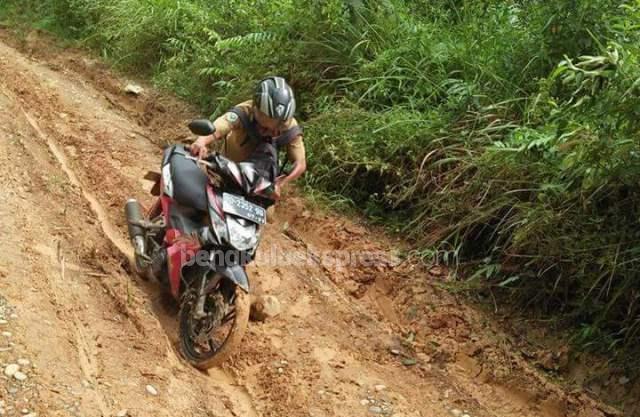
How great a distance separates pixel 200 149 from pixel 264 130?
1.45ft

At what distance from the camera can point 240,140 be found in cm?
485

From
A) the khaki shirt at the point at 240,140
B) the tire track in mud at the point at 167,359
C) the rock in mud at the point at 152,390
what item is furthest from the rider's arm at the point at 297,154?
the rock in mud at the point at 152,390

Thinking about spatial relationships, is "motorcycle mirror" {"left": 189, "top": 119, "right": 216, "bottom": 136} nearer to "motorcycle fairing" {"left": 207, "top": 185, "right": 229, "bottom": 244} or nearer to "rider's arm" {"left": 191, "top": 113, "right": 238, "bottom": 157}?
"rider's arm" {"left": 191, "top": 113, "right": 238, "bottom": 157}

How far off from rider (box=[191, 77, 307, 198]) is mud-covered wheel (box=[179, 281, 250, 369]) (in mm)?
709

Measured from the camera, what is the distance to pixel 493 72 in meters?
5.97

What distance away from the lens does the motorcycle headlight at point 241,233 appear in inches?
164

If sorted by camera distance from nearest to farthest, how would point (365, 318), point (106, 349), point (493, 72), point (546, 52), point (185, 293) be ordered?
point (106, 349) → point (185, 293) → point (365, 318) → point (546, 52) → point (493, 72)

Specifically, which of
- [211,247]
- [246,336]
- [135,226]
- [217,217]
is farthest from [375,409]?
[135,226]

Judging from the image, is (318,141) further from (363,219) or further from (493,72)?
(493,72)

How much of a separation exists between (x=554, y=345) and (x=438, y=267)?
1.07m

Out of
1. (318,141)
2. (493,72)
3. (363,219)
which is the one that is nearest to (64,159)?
(318,141)

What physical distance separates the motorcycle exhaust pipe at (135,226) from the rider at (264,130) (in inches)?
32.6

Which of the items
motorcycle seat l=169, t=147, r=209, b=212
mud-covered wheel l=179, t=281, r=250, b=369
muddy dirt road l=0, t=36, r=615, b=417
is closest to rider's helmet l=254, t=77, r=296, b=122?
motorcycle seat l=169, t=147, r=209, b=212

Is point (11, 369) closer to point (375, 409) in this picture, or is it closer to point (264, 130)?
point (375, 409)
